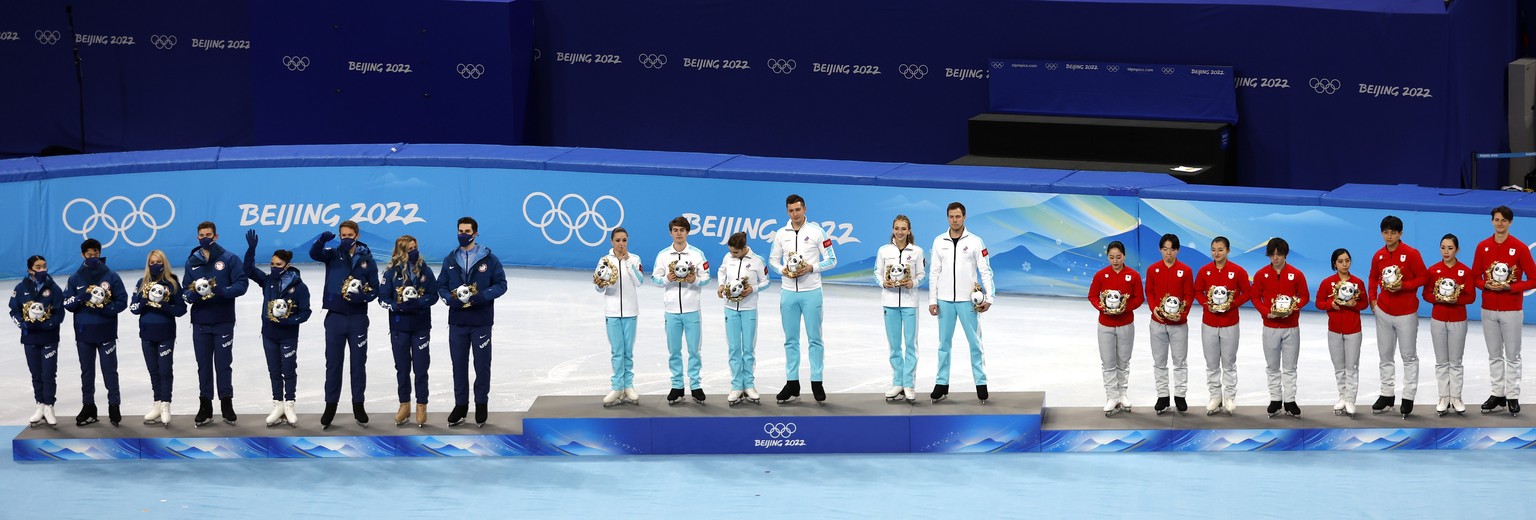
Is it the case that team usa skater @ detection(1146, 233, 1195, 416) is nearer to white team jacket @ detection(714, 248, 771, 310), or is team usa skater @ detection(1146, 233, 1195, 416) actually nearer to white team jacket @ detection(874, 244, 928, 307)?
white team jacket @ detection(874, 244, 928, 307)

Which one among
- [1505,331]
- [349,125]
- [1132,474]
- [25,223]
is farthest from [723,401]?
[349,125]

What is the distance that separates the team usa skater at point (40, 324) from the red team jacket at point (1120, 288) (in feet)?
27.2

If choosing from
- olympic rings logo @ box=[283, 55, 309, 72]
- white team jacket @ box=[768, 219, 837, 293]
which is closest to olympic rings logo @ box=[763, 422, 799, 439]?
white team jacket @ box=[768, 219, 837, 293]

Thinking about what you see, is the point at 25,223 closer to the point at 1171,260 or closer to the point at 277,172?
the point at 277,172

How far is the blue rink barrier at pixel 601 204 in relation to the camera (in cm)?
2016

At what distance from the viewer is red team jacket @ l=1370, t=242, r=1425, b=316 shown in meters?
14.8

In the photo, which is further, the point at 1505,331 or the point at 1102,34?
the point at 1102,34

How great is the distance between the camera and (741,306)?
50.8 feet

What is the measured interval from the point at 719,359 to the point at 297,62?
1101 cm

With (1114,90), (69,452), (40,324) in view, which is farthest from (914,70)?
(69,452)

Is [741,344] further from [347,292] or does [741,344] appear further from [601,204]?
[601,204]

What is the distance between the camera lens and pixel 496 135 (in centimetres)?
2658

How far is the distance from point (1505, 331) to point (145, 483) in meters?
10.7

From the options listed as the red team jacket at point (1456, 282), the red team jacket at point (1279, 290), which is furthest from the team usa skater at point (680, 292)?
the red team jacket at point (1456, 282)
